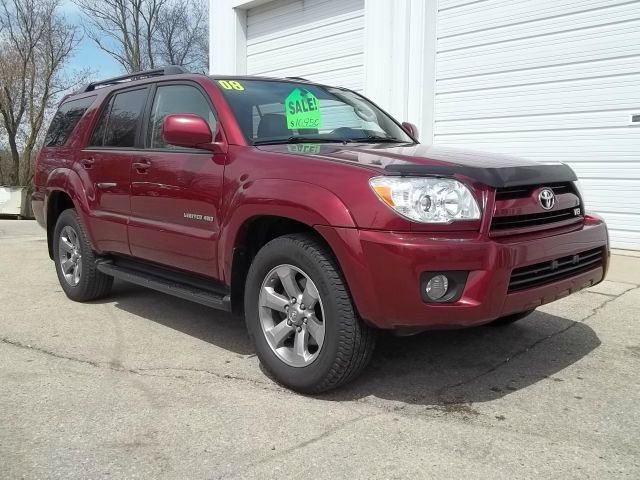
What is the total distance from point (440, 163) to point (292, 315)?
1.13m

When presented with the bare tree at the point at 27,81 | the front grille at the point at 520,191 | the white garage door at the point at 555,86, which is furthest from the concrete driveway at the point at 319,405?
the bare tree at the point at 27,81

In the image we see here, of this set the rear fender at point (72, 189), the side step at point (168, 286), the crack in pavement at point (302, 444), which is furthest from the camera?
the rear fender at point (72, 189)

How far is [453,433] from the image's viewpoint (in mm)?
2836

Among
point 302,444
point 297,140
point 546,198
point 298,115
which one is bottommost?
point 302,444

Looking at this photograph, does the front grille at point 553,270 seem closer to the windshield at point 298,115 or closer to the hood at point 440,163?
the hood at point 440,163

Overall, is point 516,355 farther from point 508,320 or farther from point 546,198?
point 546,198

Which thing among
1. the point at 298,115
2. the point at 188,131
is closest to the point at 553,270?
the point at 298,115

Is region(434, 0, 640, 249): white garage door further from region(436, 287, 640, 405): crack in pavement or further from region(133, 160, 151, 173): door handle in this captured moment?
region(133, 160, 151, 173): door handle

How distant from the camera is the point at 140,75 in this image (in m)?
5.25

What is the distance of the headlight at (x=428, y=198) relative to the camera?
9.32 feet

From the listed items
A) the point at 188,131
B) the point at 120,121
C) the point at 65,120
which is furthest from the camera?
the point at 65,120

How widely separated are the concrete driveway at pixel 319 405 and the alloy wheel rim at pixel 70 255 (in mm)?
675

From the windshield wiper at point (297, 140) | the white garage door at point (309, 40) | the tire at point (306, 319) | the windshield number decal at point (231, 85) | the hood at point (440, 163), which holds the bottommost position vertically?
the tire at point (306, 319)

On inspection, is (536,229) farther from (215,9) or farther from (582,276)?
(215,9)
